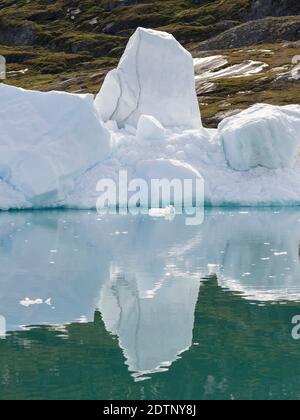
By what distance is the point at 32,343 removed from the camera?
10.4 meters

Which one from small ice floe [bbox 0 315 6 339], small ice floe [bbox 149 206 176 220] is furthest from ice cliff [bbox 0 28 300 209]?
small ice floe [bbox 0 315 6 339]

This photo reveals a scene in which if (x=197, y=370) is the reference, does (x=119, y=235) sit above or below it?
below

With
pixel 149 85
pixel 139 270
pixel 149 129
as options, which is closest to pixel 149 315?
pixel 139 270

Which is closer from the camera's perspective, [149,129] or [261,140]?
[261,140]

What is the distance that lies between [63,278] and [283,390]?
749 cm

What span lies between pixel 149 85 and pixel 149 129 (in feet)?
10.9

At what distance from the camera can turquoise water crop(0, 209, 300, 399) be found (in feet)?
29.3

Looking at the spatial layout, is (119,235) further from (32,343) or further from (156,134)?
(32,343)

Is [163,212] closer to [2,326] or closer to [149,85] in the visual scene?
[149,85]

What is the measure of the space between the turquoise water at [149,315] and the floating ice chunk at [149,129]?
355 inches

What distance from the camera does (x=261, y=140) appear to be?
2989 centimetres

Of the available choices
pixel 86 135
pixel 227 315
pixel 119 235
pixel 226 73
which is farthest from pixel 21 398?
pixel 226 73

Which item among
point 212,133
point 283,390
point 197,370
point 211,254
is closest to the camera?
point 283,390

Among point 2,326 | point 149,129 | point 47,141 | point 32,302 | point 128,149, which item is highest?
point 2,326
